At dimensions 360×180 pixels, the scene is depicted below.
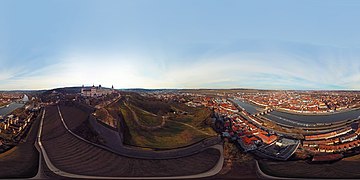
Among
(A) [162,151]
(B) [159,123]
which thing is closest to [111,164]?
(A) [162,151]

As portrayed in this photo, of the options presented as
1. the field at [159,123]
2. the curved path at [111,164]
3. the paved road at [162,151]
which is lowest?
the curved path at [111,164]

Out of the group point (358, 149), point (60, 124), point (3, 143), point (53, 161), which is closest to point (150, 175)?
point (53, 161)

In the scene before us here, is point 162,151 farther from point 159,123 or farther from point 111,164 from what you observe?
point 111,164

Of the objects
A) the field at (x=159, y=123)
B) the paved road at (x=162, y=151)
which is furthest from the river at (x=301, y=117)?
the paved road at (x=162, y=151)

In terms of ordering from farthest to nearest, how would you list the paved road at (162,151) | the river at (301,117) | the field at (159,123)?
1. the river at (301,117)
2. the field at (159,123)
3. the paved road at (162,151)

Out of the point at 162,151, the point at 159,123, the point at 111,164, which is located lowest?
the point at 111,164

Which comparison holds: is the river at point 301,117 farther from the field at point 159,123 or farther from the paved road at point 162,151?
the paved road at point 162,151

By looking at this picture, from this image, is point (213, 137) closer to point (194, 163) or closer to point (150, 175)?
point (194, 163)

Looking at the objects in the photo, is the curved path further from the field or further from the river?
the river
